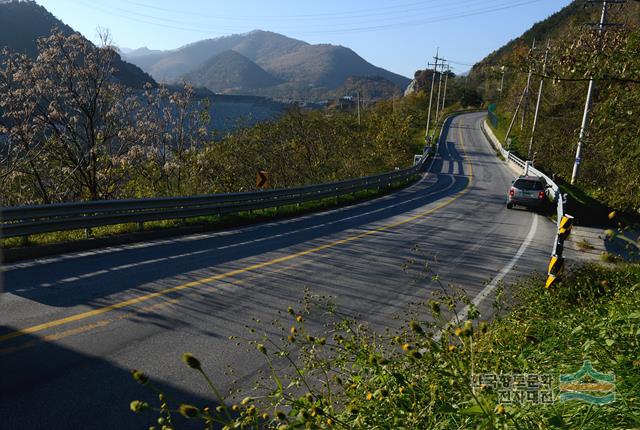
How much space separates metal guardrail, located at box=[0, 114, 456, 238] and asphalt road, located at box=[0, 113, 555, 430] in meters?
0.99

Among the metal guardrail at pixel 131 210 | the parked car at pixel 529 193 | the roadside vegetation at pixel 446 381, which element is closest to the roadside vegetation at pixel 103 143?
the metal guardrail at pixel 131 210

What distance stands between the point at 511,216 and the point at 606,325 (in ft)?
52.9

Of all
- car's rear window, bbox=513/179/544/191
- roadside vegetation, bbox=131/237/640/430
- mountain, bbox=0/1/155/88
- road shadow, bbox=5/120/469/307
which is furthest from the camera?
mountain, bbox=0/1/155/88

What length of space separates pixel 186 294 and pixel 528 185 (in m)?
17.9

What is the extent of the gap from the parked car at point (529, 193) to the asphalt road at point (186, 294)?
5.04m

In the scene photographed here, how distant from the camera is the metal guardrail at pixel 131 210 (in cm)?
857

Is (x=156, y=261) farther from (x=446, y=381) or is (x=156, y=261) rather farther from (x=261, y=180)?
(x=261, y=180)

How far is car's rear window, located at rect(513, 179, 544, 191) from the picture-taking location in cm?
1990

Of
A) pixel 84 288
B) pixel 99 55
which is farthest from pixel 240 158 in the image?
pixel 84 288

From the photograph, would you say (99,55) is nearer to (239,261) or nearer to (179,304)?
(239,261)

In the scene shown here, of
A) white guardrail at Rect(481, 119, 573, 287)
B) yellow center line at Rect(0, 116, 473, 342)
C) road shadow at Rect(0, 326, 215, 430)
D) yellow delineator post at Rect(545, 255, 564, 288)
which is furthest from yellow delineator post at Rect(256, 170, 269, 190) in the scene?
road shadow at Rect(0, 326, 215, 430)

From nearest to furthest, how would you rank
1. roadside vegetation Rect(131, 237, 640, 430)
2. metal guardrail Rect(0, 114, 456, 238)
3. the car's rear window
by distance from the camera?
roadside vegetation Rect(131, 237, 640, 430) < metal guardrail Rect(0, 114, 456, 238) < the car's rear window

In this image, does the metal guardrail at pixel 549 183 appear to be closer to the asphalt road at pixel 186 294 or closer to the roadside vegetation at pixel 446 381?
the asphalt road at pixel 186 294

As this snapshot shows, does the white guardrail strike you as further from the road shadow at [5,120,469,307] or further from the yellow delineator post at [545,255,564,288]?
the road shadow at [5,120,469,307]
